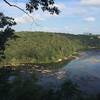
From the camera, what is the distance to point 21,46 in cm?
13662

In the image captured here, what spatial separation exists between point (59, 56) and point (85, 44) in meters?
66.6

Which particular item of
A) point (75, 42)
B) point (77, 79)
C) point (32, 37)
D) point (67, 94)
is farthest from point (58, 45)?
point (67, 94)

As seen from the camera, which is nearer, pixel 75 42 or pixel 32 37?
pixel 32 37

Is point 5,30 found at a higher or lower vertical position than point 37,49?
higher

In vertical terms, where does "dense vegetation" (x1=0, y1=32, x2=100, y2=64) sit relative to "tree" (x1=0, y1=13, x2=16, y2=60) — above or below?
below

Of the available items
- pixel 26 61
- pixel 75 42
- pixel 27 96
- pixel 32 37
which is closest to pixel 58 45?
pixel 32 37

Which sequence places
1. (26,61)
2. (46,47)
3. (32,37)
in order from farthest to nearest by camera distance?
1. (32,37)
2. (46,47)
3. (26,61)

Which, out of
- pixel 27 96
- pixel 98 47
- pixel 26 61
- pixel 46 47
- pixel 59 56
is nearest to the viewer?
pixel 27 96

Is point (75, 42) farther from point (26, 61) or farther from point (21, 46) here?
point (26, 61)

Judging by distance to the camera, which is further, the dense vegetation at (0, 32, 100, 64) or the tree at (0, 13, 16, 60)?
the dense vegetation at (0, 32, 100, 64)

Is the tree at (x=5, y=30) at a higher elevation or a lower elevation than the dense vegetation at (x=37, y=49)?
higher

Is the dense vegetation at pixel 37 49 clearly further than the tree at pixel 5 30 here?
Yes

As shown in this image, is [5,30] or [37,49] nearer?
[5,30]

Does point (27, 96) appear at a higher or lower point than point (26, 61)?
higher
